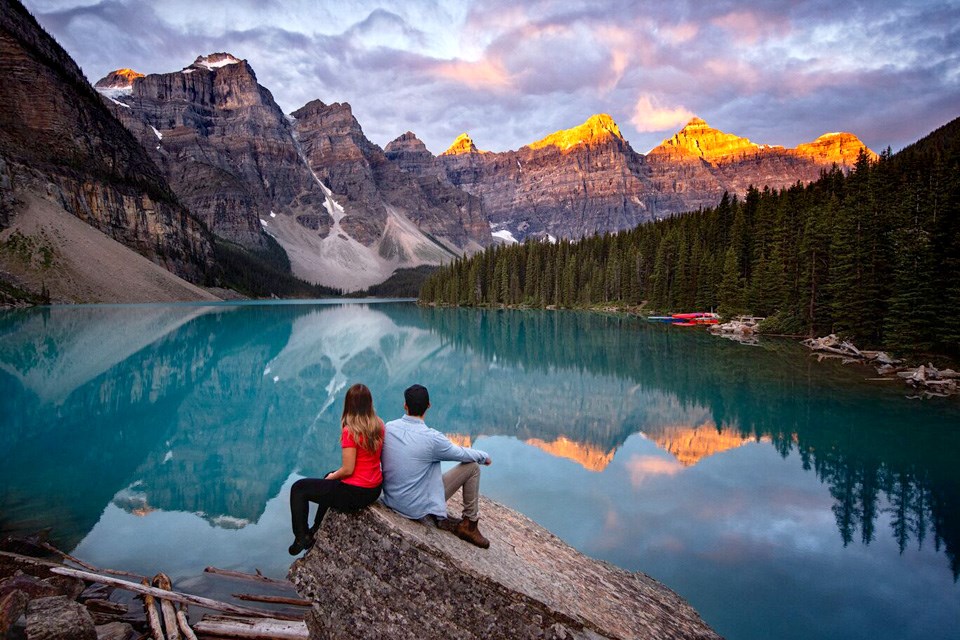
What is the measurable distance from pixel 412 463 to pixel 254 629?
107 inches

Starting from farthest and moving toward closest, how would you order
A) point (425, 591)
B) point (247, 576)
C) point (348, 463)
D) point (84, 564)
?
point (84, 564), point (247, 576), point (348, 463), point (425, 591)

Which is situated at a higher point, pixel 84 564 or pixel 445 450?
pixel 445 450

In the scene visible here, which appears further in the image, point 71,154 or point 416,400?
point 71,154

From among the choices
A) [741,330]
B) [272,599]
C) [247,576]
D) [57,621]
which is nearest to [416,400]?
[272,599]

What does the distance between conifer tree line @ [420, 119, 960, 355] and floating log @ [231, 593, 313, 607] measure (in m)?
32.2

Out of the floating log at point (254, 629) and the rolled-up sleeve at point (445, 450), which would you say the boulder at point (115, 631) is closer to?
the floating log at point (254, 629)

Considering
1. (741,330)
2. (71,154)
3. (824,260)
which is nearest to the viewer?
(824,260)

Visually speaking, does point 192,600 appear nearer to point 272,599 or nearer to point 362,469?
point 272,599

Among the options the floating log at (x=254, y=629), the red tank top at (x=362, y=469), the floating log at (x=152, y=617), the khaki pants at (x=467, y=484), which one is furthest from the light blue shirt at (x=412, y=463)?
the floating log at (x=152, y=617)

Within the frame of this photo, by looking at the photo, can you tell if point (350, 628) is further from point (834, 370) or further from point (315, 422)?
point (834, 370)

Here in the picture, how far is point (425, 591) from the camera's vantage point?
16.8 ft

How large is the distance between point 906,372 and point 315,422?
2891cm

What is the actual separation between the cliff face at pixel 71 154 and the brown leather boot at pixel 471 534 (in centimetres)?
12358

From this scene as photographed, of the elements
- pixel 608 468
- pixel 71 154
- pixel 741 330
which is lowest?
pixel 608 468
